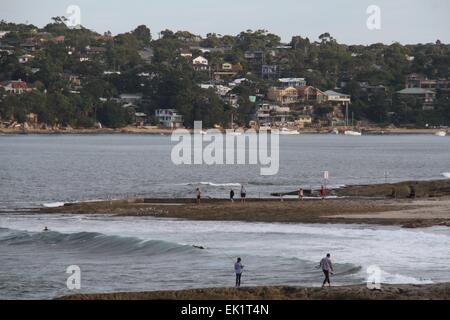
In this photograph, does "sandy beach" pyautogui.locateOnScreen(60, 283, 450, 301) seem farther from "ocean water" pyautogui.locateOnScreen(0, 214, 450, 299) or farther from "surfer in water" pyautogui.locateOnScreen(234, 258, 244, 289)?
"ocean water" pyautogui.locateOnScreen(0, 214, 450, 299)

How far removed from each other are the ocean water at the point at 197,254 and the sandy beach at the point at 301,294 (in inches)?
116

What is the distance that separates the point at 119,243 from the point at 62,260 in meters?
3.47

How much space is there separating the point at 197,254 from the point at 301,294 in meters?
→ 10.8

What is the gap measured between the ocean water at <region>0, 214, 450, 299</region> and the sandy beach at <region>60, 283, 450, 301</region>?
2941 mm

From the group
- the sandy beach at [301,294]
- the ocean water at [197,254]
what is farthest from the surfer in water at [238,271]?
the sandy beach at [301,294]

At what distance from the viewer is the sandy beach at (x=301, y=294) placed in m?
26.5

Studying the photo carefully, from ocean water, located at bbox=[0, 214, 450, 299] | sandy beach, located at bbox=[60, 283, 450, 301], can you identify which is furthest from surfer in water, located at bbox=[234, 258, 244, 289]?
sandy beach, located at bbox=[60, 283, 450, 301]

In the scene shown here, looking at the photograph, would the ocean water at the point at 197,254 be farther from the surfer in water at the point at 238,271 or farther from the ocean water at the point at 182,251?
the surfer in water at the point at 238,271

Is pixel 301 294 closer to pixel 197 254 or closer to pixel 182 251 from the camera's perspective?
pixel 197 254

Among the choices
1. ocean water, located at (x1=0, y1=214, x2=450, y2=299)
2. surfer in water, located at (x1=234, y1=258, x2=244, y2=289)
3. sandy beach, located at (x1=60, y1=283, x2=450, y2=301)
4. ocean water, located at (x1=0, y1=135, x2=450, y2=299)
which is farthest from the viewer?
ocean water, located at (x1=0, y1=135, x2=450, y2=299)

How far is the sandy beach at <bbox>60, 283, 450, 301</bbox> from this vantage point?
26547 millimetres

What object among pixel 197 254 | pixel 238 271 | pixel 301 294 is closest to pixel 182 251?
pixel 197 254
